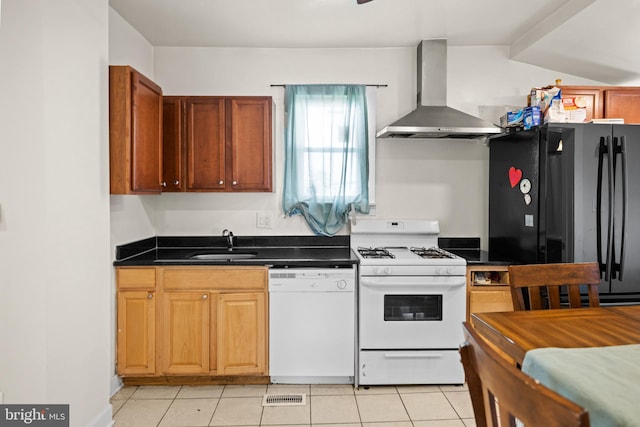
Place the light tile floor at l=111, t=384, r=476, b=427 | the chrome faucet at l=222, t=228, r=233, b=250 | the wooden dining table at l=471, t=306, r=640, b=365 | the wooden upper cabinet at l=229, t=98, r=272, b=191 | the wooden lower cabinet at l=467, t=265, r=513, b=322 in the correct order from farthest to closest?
the chrome faucet at l=222, t=228, r=233, b=250 → the wooden upper cabinet at l=229, t=98, r=272, b=191 → the wooden lower cabinet at l=467, t=265, r=513, b=322 → the light tile floor at l=111, t=384, r=476, b=427 → the wooden dining table at l=471, t=306, r=640, b=365

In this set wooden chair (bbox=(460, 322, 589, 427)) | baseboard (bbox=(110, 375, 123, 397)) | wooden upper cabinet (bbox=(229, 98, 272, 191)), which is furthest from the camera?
wooden upper cabinet (bbox=(229, 98, 272, 191))

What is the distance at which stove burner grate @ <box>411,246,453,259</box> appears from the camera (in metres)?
3.05

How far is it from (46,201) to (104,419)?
1.34 metres

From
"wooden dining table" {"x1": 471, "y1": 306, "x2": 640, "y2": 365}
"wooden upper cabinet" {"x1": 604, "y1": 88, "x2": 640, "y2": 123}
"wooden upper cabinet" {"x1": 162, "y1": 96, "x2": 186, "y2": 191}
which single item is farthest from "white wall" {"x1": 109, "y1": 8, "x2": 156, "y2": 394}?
"wooden upper cabinet" {"x1": 604, "y1": 88, "x2": 640, "y2": 123}

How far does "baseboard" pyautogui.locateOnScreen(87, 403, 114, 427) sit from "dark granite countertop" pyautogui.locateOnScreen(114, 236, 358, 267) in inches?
35.7

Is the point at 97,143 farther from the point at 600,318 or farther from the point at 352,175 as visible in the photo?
the point at 600,318

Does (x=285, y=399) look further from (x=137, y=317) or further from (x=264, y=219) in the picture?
(x=264, y=219)

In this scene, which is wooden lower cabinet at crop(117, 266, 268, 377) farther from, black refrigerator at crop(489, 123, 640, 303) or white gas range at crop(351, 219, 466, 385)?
black refrigerator at crop(489, 123, 640, 303)

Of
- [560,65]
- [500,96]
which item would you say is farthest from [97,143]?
[560,65]

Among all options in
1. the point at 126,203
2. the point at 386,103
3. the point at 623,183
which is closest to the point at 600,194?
the point at 623,183

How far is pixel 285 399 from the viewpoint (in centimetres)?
276

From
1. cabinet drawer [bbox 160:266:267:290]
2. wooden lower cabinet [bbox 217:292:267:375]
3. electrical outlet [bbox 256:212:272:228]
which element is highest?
Answer: electrical outlet [bbox 256:212:272:228]

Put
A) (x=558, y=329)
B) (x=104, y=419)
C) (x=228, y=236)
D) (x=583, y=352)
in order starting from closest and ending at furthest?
1. (x=583, y=352)
2. (x=558, y=329)
3. (x=104, y=419)
4. (x=228, y=236)

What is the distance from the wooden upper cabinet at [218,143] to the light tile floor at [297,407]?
4.89 ft
